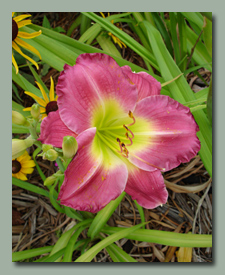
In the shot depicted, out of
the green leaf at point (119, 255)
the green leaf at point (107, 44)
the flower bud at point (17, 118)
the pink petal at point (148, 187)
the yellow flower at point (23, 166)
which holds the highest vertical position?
A: the green leaf at point (107, 44)

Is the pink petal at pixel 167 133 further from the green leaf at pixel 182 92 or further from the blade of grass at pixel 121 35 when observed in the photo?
the blade of grass at pixel 121 35

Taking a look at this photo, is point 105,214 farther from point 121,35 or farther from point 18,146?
point 121,35

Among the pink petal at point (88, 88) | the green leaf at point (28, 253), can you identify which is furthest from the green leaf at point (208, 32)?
the green leaf at point (28, 253)

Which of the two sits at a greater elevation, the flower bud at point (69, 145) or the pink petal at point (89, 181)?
the flower bud at point (69, 145)

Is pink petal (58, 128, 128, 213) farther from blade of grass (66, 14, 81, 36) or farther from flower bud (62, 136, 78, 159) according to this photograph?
blade of grass (66, 14, 81, 36)

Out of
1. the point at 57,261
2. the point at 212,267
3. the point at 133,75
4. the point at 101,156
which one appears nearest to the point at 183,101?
the point at 133,75

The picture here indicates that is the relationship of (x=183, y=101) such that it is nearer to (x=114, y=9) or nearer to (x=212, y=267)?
(x=114, y=9)

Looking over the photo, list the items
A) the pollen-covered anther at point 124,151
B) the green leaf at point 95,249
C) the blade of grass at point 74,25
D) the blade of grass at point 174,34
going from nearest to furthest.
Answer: the pollen-covered anther at point 124,151 → the green leaf at point 95,249 → the blade of grass at point 174,34 → the blade of grass at point 74,25
